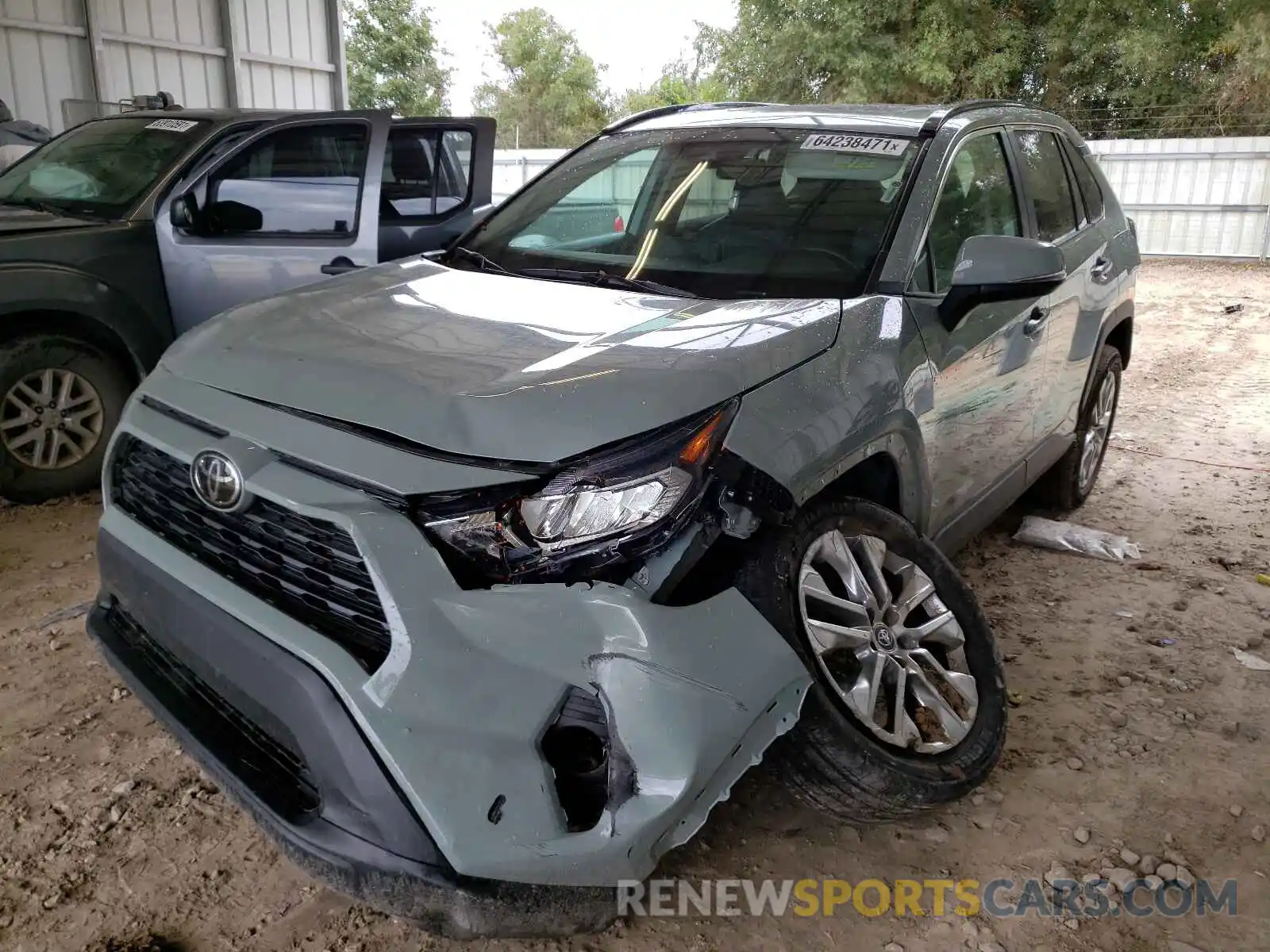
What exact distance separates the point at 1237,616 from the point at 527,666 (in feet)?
10.0

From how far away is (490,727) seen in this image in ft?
5.26

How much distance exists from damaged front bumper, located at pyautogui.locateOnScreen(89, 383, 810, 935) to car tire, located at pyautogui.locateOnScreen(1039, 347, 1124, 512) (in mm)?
3118

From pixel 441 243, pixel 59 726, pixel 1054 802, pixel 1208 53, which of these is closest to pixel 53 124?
pixel 441 243

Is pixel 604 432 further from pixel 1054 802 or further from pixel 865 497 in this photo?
pixel 1054 802

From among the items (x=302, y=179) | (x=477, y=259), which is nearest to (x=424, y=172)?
(x=302, y=179)

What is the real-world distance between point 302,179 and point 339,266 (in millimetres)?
568

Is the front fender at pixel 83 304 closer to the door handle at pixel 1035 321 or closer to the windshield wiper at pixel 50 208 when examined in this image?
the windshield wiper at pixel 50 208

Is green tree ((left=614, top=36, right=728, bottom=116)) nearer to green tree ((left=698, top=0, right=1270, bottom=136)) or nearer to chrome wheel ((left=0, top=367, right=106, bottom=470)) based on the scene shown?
green tree ((left=698, top=0, right=1270, bottom=136))

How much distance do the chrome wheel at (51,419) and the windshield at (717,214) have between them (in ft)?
7.29

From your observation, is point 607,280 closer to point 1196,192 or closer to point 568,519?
point 568,519

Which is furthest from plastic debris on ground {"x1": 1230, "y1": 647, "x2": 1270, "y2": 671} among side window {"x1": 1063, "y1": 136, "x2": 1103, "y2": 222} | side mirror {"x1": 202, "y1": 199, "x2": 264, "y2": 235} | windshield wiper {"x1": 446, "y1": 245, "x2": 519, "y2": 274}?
side mirror {"x1": 202, "y1": 199, "x2": 264, "y2": 235}

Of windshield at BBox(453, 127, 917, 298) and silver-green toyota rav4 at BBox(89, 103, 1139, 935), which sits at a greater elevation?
windshield at BBox(453, 127, 917, 298)

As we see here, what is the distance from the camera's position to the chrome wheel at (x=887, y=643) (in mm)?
2131

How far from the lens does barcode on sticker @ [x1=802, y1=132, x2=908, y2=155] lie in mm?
2904
